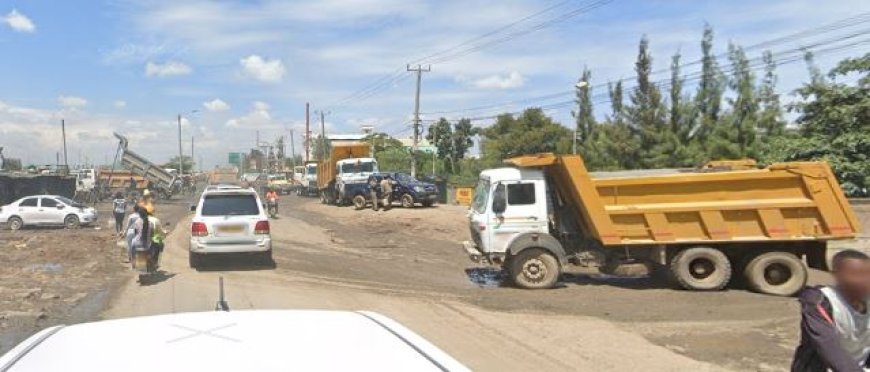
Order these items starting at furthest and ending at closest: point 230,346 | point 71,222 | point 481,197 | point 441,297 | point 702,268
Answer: point 71,222
point 481,197
point 702,268
point 441,297
point 230,346

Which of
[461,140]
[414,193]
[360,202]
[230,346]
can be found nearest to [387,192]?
[414,193]

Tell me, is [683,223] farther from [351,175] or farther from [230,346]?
[351,175]

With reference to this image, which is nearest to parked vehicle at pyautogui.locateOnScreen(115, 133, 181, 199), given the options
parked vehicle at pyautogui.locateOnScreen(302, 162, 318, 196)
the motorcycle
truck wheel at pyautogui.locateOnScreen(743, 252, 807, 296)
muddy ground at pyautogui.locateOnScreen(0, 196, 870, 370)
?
parked vehicle at pyautogui.locateOnScreen(302, 162, 318, 196)

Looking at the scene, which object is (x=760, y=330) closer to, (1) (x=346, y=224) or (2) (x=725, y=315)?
(2) (x=725, y=315)

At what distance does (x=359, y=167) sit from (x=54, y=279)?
25.4 meters

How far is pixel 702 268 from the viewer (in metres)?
14.0

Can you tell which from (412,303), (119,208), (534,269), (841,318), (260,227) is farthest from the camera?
(119,208)

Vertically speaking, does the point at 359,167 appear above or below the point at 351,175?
above

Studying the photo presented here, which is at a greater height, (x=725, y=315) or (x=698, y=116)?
(x=698, y=116)

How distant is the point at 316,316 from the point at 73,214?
110 feet

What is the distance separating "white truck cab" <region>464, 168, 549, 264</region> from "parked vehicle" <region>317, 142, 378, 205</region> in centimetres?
2369

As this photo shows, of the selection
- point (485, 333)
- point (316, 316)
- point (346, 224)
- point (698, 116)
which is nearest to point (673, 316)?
point (485, 333)

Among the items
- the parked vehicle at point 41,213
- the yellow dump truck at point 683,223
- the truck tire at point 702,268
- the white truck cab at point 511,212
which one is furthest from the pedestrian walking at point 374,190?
the truck tire at point 702,268

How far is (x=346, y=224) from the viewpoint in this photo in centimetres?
3222
